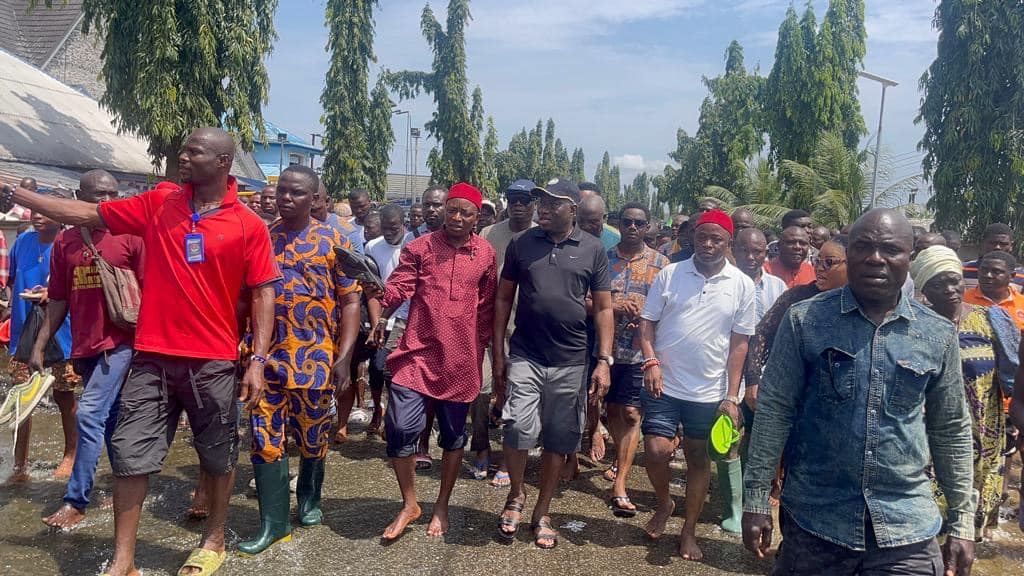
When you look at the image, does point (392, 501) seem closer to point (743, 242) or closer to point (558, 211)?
point (558, 211)

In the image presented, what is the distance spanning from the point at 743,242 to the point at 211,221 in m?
3.81

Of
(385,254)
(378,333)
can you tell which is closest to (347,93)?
(385,254)

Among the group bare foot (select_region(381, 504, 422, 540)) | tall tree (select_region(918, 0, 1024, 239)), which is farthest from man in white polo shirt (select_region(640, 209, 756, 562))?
tall tree (select_region(918, 0, 1024, 239))

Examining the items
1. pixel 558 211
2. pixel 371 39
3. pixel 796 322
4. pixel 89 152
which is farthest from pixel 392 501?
pixel 371 39

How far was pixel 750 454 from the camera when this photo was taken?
8.80ft

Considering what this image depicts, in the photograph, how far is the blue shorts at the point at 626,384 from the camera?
5.27 meters

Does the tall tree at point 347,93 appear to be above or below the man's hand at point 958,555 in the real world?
above

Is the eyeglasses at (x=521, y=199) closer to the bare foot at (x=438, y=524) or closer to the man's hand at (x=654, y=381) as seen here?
the man's hand at (x=654, y=381)

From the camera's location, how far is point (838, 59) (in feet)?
70.5

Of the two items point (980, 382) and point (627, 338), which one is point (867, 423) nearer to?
point (980, 382)

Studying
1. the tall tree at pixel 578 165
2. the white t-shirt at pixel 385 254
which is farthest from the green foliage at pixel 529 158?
the white t-shirt at pixel 385 254

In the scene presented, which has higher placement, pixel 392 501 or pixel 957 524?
pixel 957 524

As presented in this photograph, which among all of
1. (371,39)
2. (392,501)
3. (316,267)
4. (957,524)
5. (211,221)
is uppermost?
(371,39)

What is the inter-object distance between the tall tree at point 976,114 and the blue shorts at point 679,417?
13.3 m
